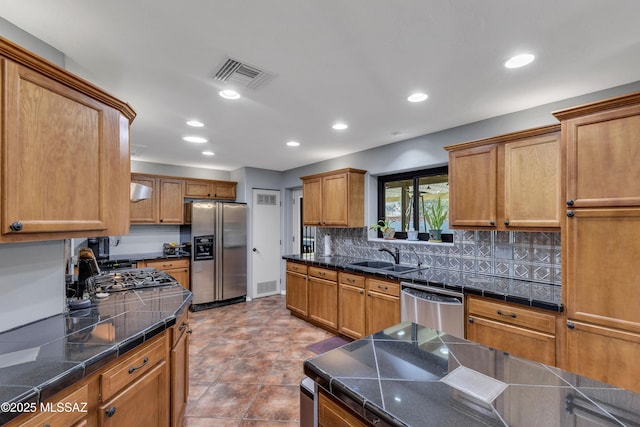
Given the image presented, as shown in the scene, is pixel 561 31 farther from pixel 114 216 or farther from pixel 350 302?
pixel 350 302

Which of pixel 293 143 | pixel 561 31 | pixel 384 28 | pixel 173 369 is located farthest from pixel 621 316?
pixel 293 143

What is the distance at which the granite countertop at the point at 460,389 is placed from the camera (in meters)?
0.84

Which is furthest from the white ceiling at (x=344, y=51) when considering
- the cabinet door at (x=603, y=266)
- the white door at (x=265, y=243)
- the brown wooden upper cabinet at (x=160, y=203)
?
the white door at (x=265, y=243)

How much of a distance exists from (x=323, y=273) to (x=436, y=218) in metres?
1.62

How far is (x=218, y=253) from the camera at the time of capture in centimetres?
493

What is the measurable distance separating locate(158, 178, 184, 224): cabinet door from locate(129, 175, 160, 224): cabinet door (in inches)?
3.5

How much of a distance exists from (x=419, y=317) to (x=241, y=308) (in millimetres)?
3208

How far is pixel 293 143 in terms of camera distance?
12.4ft

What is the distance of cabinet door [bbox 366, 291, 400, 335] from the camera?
2945 mm

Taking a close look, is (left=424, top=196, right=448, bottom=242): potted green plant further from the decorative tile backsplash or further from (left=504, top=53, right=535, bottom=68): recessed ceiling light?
(left=504, top=53, right=535, bottom=68): recessed ceiling light

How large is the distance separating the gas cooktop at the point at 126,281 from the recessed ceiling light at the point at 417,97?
2611 mm

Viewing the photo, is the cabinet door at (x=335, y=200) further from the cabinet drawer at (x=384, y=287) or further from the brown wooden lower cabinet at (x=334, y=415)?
the brown wooden lower cabinet at (x=334, y=415)

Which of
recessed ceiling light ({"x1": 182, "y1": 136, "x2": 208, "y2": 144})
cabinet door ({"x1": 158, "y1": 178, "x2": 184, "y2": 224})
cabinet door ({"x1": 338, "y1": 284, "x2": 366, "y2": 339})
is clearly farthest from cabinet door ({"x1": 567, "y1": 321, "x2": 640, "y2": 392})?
cabinet door ({"x1": 158, "y1": 178, "x2": 184, "y2": 224})

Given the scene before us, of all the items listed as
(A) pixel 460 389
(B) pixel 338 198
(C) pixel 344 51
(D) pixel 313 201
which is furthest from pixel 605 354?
(D) pixel 313 201
